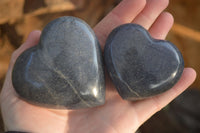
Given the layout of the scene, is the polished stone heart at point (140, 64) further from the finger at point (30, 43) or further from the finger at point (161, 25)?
the finger at point (30, 43)

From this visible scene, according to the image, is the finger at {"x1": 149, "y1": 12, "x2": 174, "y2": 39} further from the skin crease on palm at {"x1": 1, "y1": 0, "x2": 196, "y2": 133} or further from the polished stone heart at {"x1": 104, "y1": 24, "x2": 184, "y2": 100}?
the polished stone heart at {"x1": 104, "y1": 24, "x2": 184, "y2": 100}

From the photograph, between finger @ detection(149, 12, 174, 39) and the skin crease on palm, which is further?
finger @ detection(149, 12, 174, 39)

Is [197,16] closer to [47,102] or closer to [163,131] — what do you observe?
[163,131]

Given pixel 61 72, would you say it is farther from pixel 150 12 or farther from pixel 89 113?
pixel 150 12

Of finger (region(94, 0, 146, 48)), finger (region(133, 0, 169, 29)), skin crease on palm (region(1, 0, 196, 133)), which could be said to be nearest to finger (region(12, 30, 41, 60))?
skin crease on palm (region(1, 0, 196, 133))

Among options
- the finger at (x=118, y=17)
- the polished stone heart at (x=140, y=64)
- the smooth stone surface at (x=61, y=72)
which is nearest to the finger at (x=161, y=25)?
the finger at (x=118, y=17)

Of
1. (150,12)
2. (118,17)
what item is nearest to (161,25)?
(150,12)
